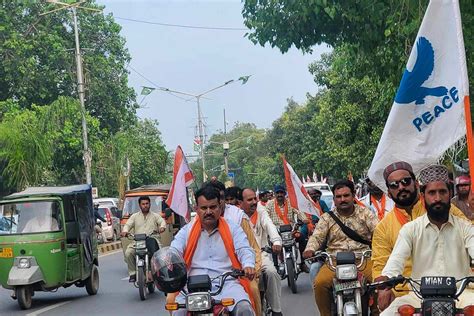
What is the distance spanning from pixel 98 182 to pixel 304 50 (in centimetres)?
4164

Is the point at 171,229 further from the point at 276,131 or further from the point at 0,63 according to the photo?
the point at 276,131

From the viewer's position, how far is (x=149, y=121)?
3565 inches


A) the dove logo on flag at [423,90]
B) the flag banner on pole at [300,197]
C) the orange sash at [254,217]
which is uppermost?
the dove logo on flag at [423,90]

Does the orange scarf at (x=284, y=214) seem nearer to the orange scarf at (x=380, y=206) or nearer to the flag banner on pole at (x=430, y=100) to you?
the orange scarf at (x=380, y=206)

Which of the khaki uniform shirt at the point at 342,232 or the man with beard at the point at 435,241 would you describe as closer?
the man with beard at the point at 435,241

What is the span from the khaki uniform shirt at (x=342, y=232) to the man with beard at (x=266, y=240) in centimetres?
66

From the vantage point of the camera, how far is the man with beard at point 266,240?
9930 mm

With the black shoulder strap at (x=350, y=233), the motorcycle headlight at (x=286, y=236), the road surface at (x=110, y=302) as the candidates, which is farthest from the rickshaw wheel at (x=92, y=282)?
the black shoulder strap at (x=350, y=233)

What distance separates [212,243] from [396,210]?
4.95ft

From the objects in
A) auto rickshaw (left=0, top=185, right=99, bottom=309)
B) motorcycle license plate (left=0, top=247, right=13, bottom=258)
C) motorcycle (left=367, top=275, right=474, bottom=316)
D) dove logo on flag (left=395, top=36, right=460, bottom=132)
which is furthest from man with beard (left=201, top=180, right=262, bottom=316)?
motorcycle license plate (left=0, top=247, right=13, bottom=258)

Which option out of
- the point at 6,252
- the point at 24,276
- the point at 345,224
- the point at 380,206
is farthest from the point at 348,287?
the point at 6,252

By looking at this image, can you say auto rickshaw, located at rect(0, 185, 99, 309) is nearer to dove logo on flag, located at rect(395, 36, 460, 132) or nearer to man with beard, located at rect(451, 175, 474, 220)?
man with beard, located at rect(451, 175, 474, 220)

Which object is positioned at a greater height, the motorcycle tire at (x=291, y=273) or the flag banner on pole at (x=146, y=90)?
the flag banner on pole at (x=146, y=90)

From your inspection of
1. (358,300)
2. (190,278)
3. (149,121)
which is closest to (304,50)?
(358,300)
